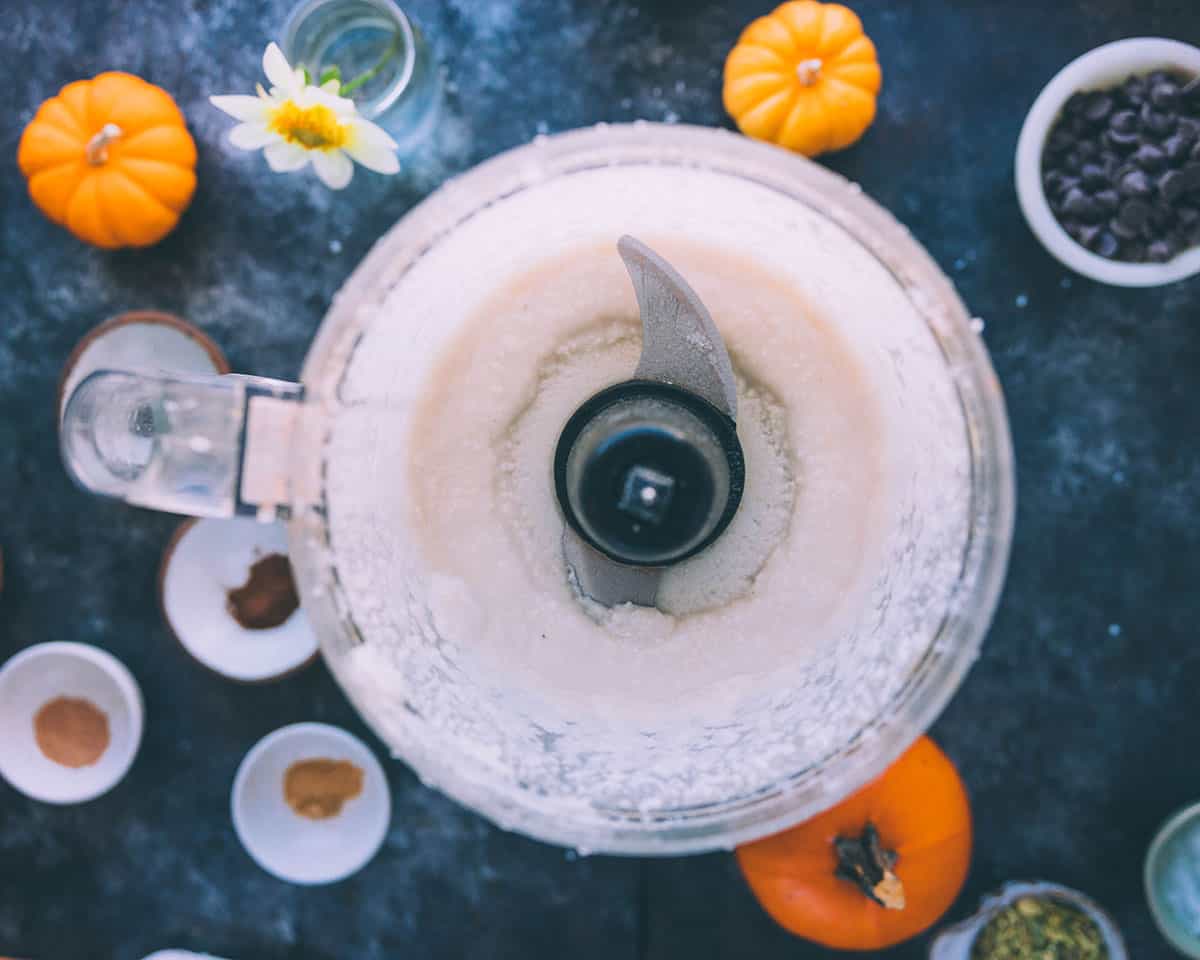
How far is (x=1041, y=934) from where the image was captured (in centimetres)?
72

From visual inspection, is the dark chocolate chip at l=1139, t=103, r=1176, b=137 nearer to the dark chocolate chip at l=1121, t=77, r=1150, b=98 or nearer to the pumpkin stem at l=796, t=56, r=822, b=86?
the dark chocolate chip at l=1121, t=77, r=1150, b=98

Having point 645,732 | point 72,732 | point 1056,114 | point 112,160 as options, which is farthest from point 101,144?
point 1056,114

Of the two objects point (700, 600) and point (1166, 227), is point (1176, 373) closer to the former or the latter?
point (1166, 227)

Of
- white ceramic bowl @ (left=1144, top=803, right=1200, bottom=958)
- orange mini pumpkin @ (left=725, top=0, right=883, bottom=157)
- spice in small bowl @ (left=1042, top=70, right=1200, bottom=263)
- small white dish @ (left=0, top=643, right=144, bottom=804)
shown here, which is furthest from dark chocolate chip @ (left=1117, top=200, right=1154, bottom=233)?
small white dish @ (left=0, top=643, right=144, bottom=804)

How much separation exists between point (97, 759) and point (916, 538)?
2.10ft

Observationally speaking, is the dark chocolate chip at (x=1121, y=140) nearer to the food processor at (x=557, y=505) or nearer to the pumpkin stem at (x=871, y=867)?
the food processor at (x=557, y=505)

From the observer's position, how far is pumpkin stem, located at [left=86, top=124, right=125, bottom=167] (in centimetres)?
68

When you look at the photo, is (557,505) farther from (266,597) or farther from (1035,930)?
(1035,930)

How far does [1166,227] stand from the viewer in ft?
→ 2.19

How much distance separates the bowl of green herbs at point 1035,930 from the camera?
0.71m

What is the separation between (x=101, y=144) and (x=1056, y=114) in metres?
0.65

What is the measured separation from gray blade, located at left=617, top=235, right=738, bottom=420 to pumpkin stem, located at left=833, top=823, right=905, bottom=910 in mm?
407

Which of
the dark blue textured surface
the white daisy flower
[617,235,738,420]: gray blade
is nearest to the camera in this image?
[617,235,738,420]: gray blade

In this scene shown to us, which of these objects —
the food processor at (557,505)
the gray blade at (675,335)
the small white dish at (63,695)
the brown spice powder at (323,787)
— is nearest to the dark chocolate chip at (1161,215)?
the food processor at (557,505)
